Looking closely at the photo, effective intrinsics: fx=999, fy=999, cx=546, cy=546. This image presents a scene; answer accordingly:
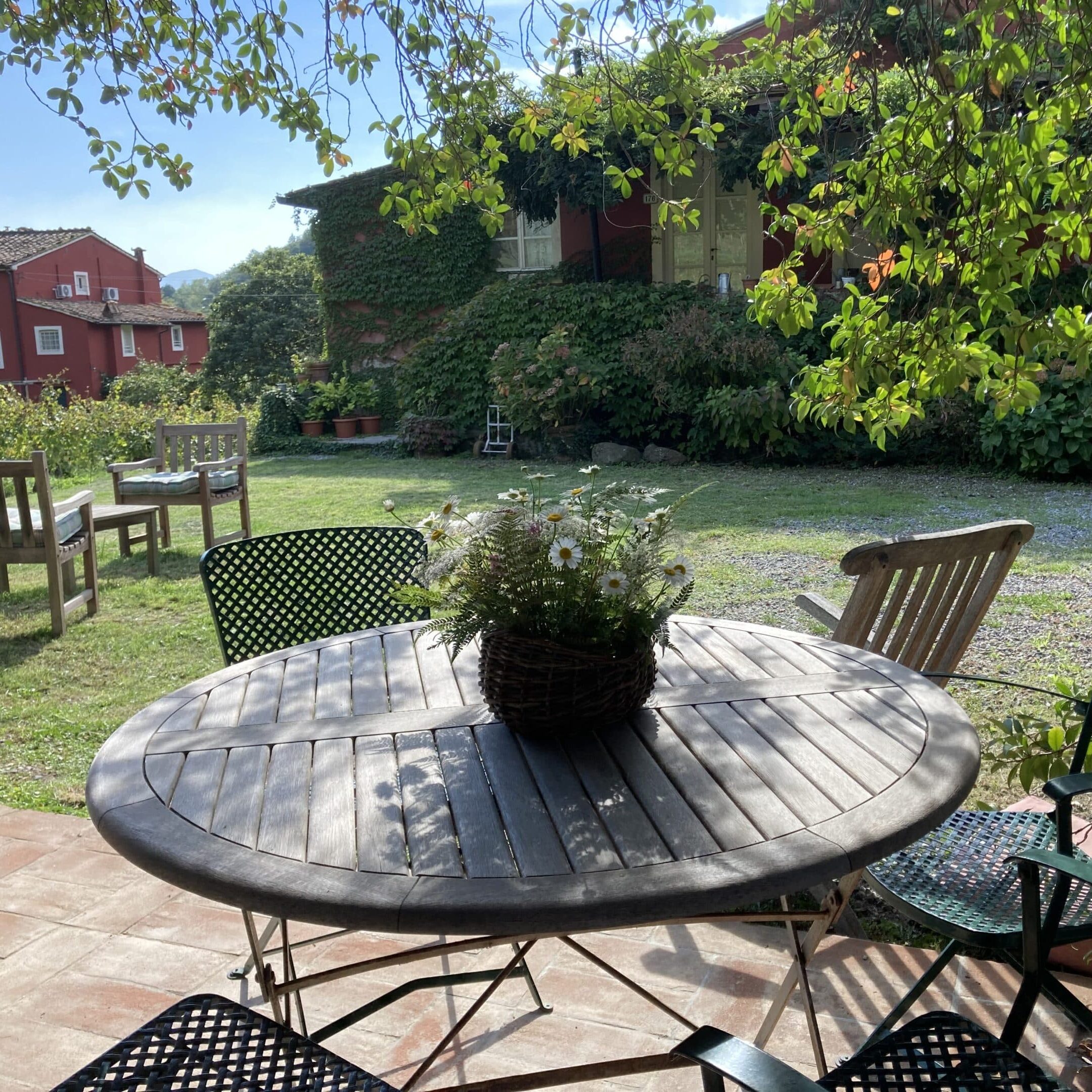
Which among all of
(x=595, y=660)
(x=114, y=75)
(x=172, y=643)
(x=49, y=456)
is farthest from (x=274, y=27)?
(x=49, y=456)

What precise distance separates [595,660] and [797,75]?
192cm

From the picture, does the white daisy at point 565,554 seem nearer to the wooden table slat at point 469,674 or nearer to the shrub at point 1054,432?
the wooden table slat at point 469,674

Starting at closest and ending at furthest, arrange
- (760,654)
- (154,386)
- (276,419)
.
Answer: (760,654)
(276,419)
(154,386)

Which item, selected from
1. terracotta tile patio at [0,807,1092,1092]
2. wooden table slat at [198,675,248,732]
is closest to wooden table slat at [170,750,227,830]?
wooden table slat at [198,675,248,732]

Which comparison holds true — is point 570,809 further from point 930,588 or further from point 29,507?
point 29,507

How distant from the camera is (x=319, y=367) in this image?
15977 mm

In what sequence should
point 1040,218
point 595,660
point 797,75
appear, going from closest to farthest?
point 595,660 → point 1040,218 → point 797,75

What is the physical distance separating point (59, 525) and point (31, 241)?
115ft

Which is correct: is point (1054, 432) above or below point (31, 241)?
below

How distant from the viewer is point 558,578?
1622mm

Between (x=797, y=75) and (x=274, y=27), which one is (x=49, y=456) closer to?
(x=274, y=27)

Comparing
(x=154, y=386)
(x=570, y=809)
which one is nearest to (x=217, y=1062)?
(x=570, y=809)

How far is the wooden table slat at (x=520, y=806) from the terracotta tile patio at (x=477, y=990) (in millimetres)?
732

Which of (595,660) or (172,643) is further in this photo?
(172,643)
